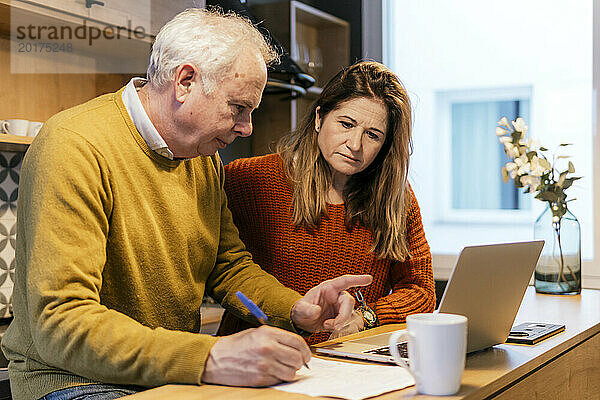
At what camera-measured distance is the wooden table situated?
3.36 ft

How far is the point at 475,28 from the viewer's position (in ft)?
10.9

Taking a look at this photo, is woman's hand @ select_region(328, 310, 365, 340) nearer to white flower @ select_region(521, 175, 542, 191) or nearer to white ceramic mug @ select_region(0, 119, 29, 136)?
white flower @ select_region(521, 175, 542, 191)

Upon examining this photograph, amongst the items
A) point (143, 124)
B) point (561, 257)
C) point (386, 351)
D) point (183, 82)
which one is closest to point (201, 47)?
point (183, 82)

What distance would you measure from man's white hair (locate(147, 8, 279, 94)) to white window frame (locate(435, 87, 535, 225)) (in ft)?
7.08

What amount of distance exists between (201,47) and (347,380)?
686mm

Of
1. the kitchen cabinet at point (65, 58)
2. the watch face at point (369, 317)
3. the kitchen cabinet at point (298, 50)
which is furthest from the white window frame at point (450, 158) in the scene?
the watch face at point (369, 317)

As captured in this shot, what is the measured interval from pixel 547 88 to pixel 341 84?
165cm

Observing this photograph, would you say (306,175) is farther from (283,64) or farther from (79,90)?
(79,90)

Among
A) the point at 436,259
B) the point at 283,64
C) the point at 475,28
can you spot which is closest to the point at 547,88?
the point at 475,28

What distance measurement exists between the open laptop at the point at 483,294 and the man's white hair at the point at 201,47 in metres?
0.58

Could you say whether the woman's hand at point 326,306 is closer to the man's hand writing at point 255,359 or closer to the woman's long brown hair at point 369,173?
the man's hand writing at point 255,359

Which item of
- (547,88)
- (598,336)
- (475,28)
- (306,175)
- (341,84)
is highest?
(475,28)

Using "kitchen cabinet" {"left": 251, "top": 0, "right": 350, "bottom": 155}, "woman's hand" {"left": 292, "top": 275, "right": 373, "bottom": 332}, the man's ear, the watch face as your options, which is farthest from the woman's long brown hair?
"kitchen cabinet" {"left": 251, "top": 0, "right": 350, "bottom": 155}

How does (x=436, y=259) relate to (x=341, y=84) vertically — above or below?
below
